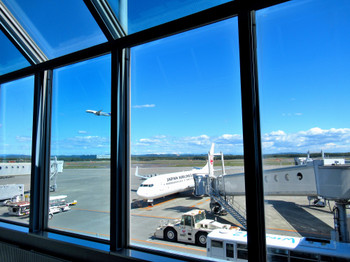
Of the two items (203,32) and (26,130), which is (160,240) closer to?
(203,32)

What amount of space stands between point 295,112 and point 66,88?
100 inches

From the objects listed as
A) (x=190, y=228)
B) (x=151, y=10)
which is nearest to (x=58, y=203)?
(x=190, y=228)

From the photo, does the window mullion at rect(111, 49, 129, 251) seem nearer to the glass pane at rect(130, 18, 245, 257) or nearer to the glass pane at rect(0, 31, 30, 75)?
the glass pane at rect(130, 18, 245, 257)

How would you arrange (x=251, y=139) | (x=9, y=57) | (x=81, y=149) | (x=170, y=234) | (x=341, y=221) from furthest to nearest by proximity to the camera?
(x=9, y=57), (x=81, y=149), (x=170, y=234), (x=251, y=139), (x=341, y=221)

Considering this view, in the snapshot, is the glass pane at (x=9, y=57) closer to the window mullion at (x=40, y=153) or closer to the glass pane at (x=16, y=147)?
the glass pane at (x=16, y=147)

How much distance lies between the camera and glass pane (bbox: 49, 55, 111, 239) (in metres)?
2.50

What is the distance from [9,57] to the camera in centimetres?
309

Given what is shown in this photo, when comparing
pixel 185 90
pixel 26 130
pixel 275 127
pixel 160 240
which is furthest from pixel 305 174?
pixel 26 130

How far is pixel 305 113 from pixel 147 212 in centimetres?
170

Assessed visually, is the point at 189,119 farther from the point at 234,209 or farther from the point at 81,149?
the point at 81,149

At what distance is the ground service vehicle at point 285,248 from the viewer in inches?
60.6

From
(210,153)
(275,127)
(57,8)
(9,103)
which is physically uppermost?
(57,8)

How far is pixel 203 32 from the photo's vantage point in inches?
81.5

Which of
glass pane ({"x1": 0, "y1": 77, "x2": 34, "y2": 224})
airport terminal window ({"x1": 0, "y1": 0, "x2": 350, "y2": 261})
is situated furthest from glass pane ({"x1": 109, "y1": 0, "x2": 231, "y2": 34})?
glass pane ({"x1": 0, "y1": 77, "x2": 34, "y2": 224})
